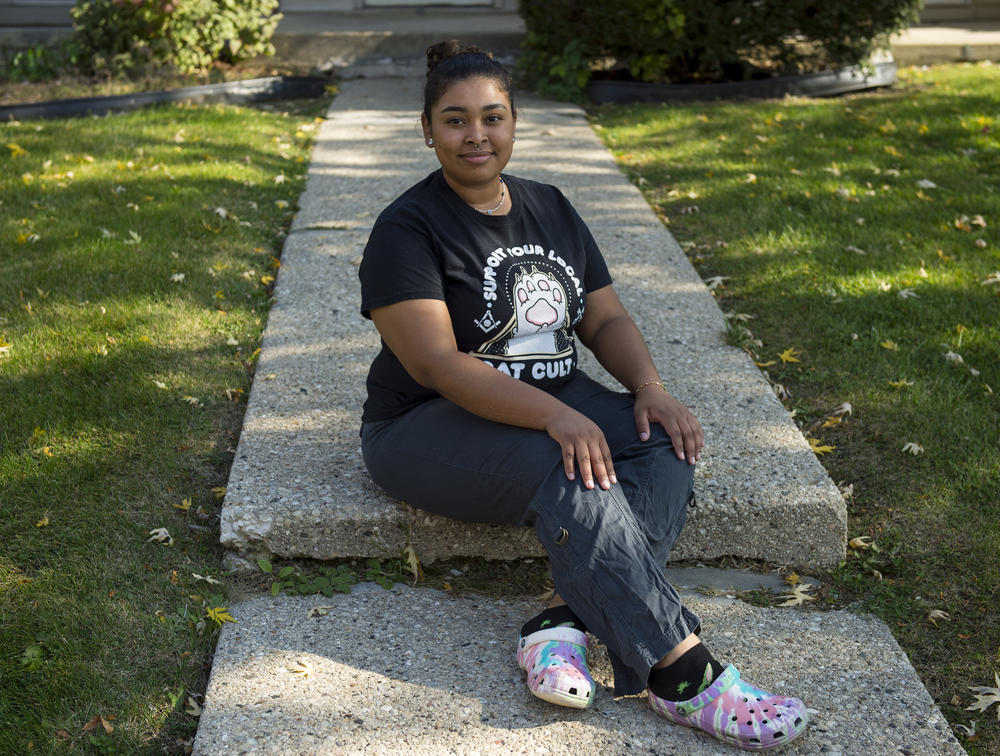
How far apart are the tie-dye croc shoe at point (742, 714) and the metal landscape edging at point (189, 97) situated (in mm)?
6444

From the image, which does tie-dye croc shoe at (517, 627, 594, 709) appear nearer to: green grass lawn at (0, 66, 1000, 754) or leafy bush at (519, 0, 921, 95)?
green grass lawn at (0, 66, 1000, 754)

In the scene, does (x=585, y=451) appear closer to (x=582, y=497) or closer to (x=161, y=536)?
(x=582, y=497)

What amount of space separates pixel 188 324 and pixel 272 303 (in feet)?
1.32

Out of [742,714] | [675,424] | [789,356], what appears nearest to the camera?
[742,714]

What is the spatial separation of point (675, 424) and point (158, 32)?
704cm

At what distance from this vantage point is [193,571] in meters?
2.79

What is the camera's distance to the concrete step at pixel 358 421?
2895 mm

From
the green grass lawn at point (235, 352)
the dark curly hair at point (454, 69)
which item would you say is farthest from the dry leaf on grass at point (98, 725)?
the dark curly hair at point (454, 69)

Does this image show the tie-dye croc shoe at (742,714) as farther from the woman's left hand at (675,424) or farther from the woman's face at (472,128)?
the woman's face at (472,128)

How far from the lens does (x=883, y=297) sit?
14.3ft

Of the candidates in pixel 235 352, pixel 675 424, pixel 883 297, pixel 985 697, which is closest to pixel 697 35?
pixel 883 297

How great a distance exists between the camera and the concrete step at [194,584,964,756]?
2.27 meters

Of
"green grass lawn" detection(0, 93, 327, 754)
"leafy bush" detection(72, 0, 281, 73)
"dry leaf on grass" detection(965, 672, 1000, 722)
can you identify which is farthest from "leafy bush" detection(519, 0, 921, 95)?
"dry leaf on grass" detection(965, 672, 1000, 722)

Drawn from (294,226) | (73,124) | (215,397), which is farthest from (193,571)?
(73,124)
